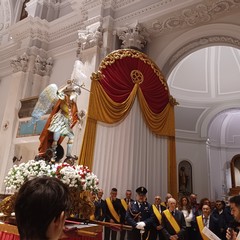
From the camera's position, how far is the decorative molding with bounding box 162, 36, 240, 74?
622 cm

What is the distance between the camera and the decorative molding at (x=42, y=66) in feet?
27.0

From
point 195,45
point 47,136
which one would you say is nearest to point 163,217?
point 47,136

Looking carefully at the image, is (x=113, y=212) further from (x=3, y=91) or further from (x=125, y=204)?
(x=3, y=91)

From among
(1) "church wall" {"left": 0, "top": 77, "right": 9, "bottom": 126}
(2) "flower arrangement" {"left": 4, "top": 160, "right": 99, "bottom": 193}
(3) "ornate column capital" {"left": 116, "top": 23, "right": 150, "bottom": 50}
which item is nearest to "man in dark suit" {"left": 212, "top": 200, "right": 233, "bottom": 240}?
(2) "flower arrangement" {"left": 4, "top": 160, "right": 99, "bottom": 193}

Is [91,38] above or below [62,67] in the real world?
above

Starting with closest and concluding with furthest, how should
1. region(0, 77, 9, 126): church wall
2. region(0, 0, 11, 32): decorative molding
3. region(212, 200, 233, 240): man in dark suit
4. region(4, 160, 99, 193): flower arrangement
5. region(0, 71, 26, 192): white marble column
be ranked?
region(4, 160, 99, 193): flower arrangement, region(212, 200, 233, 240): man in dark suit, region(0, 71, 26, 192): white marble column, region(0, 77, 9, 126): church wall, region(0, 0, 11, 32): decorative molding

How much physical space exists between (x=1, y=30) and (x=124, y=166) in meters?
8.87

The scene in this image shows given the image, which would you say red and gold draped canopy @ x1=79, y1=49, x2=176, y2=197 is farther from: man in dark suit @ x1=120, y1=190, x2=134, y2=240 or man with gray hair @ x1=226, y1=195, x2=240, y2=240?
man with gray hair @ x1=226, y1=195, x2=240, y2=240

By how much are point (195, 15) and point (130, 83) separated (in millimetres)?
2243

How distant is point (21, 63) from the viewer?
8.37 metres

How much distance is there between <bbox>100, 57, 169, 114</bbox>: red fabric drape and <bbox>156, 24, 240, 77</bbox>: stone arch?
64 cm

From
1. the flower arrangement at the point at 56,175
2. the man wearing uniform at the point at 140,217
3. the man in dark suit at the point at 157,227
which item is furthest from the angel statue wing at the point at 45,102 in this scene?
the man in dark suit at the point at 157,227

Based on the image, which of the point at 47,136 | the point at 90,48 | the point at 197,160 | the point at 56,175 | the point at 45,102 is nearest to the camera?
the point at 56,175

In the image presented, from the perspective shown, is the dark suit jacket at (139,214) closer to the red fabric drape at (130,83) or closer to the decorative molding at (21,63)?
the red fabric drape at (130,83)
